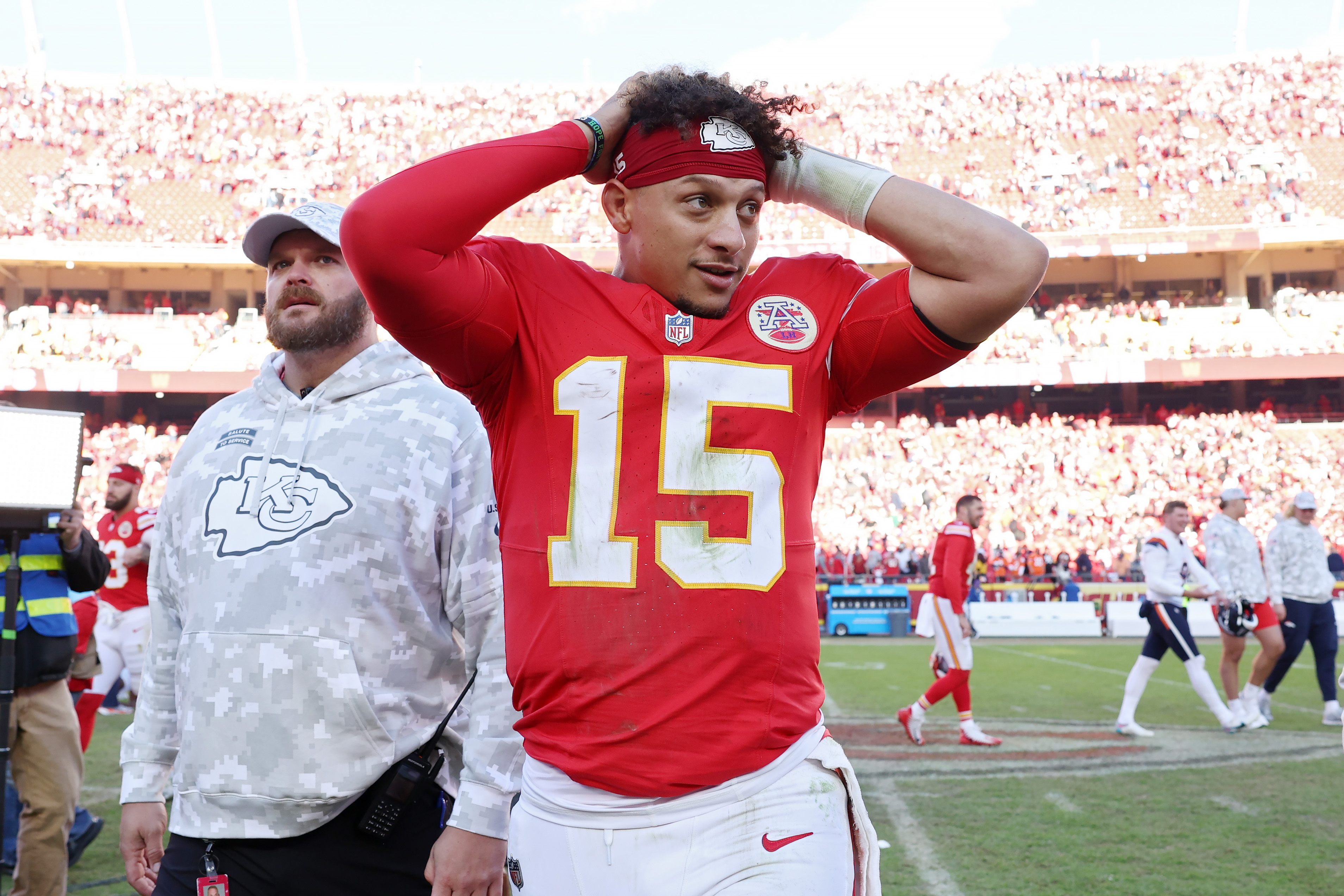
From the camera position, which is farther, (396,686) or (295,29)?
(295,29)

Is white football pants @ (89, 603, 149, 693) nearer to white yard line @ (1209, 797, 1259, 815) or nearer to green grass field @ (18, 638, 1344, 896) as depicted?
green grass field @ (18, 638, 1344, 896)

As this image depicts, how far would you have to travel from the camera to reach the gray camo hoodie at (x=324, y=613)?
2.48 metres

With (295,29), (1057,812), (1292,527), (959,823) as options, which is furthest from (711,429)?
(295,29)

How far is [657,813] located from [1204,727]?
31.4ft

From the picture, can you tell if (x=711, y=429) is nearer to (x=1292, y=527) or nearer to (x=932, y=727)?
(x=932, y=727)

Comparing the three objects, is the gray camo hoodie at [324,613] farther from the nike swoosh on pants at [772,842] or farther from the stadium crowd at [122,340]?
the stadium crowd at [122,340]

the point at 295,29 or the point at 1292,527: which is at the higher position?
the point at 295,29

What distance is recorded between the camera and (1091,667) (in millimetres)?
14812

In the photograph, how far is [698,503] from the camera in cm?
188

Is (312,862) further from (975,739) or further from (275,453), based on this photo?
(975,739)

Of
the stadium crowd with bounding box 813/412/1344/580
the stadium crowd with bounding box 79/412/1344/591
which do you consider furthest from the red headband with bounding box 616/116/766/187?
the stadium crowd with bounding box 813/412/1344/580

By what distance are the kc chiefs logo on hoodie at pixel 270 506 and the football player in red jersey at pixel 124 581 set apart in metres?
5.87

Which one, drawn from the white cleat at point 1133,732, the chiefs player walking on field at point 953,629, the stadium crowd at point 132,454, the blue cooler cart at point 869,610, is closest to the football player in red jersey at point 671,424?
the chiefs player walking on field at point 953,629

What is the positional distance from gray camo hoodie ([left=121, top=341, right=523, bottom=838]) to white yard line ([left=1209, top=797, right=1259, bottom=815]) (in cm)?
572
